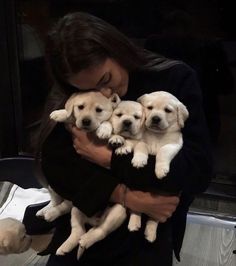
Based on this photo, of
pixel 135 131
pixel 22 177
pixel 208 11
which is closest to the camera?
pixel 135 131

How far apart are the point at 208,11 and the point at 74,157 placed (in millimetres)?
936

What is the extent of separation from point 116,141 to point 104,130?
37mm

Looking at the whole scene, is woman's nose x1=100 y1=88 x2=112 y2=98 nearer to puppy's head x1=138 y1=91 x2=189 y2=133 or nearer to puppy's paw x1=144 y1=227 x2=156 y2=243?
puppy's head x1=138 y1=91 x2=189 y2=133

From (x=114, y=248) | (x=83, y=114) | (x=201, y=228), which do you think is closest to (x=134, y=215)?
(x=114, y=248)

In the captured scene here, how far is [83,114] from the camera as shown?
102 centimetres

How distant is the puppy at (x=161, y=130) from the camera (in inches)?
39.6

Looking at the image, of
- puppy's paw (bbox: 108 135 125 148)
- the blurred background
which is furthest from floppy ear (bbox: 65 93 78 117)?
the blurred background

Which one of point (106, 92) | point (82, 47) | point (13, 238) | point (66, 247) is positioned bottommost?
point (13, 238)

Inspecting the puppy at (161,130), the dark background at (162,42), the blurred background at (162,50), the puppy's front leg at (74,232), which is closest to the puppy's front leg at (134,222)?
the puppy at (161,130)

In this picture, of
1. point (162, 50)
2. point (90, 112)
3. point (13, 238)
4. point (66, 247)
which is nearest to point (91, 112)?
point (90, 112)

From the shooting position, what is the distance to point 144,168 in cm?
101

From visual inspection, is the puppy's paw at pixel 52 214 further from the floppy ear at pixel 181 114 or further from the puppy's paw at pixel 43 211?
the floppy ear at pixel 181 114

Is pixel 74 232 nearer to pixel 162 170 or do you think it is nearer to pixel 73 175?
pixel 73 175

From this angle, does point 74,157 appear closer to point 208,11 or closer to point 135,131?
point 135,131
